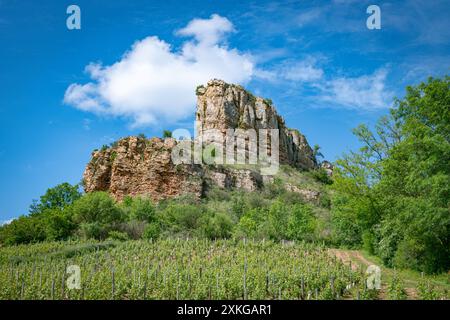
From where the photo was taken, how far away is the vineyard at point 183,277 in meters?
17.1

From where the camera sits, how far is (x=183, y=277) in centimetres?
1902

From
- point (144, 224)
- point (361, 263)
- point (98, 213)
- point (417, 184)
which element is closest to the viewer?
point (417, 184)

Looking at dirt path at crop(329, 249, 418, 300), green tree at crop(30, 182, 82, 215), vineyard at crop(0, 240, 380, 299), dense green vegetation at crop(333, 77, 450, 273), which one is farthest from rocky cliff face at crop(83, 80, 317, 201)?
dense green vegetation at crop(333, 77, 450, 273)

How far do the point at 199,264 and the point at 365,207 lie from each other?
11.3 metres

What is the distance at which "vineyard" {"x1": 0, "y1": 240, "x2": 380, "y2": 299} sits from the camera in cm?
1714

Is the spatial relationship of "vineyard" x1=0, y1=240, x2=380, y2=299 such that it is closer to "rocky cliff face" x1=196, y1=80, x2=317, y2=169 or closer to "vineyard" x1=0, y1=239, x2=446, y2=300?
"vineyard" x1=0, y1=239, x2=446, y2=300

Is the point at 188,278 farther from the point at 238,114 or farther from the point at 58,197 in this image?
the point at 238,114

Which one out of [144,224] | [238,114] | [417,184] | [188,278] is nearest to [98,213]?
[144,224]

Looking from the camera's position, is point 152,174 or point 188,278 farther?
point 152,174

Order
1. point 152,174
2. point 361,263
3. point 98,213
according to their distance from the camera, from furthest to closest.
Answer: point 152,174 < point 98,213 < point 361,263

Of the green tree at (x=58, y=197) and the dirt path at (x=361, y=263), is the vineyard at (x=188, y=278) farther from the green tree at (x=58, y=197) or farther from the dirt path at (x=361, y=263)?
the green tree at (x=58, y=197)

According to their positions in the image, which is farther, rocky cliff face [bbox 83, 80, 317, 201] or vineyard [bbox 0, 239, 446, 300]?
rocky cliff face [bbox 83, 80, 317, 201]

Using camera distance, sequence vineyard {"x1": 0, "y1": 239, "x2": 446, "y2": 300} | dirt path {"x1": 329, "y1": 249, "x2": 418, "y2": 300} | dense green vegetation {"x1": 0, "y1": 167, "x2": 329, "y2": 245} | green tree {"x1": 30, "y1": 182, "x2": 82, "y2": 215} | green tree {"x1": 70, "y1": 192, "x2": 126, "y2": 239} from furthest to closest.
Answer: green tree {"x1": 30, "y1": 182, "x2": 82, "y2": 215}
green tree {"x1": 70, "y1": 192, "x2": 126, "y2": 239}
dense green vegetation {"x1": 0, "y1": 167, "x2": 329, "y2": 245}
vineyard {"x1": 0, "y1": 239, "x2": 446, "y2": 300}
dirt path {"x1": 329, "y1": 249, "x2": 418, "y2": 300}

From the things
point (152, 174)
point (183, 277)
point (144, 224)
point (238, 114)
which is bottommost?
point (183, 277)
